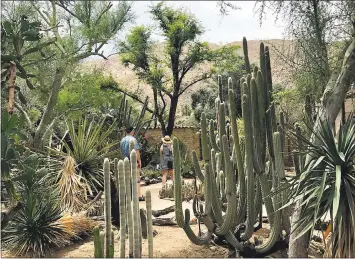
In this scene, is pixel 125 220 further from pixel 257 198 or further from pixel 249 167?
pixel 257 198

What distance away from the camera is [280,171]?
5262 millimetres

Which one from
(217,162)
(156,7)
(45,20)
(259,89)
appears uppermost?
(156,7)

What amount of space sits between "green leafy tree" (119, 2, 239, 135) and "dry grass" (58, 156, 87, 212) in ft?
39.9

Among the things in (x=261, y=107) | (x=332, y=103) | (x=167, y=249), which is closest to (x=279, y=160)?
(x=261, y=107)

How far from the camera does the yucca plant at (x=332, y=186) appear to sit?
4.19 metres

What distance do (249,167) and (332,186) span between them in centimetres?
129

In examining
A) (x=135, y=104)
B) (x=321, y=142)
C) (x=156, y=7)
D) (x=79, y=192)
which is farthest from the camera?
(x=135, y=104)

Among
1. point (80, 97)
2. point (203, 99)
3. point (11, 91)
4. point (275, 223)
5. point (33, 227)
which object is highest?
point (203, 99)

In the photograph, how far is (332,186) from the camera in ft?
14.1

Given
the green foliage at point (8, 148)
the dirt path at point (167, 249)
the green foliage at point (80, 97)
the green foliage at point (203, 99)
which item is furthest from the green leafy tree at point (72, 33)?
the green foliage at point (203, 99)

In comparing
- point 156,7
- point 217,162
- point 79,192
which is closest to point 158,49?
point 156,7

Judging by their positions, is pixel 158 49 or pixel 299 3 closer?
pixel 299 3

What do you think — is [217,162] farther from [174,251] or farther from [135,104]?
[135,104]

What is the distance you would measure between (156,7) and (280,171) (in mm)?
17968
